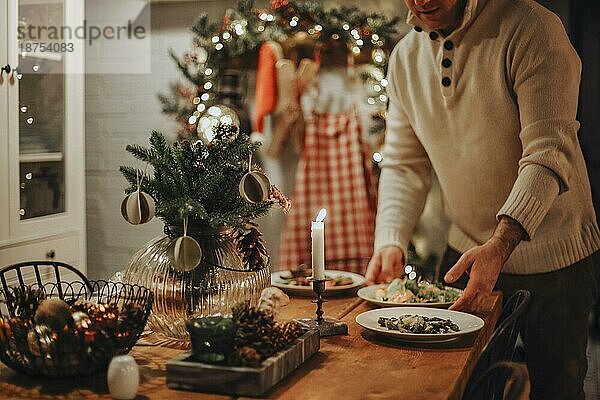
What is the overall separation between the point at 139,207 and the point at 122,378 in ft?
A: 1.38

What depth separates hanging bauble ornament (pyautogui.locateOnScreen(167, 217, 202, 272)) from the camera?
151 centimetres

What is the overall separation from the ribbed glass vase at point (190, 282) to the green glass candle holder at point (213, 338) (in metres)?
0.27

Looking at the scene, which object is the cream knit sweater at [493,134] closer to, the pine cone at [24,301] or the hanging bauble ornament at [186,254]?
the hanging bauble ornament at [186,254]

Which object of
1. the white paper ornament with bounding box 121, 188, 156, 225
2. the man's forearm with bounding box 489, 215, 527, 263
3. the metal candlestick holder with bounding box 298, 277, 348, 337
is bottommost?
the metal candlestick holder with bounding box 298, 277, 348, 337

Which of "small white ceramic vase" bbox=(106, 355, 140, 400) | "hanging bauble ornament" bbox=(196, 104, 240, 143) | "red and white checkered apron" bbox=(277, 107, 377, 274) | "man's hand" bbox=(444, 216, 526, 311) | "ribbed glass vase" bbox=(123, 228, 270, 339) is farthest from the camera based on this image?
"red and white checkered apron" bbox=(277, 107, 377, 274)

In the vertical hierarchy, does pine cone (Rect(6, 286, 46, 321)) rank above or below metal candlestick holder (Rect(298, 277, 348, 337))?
above

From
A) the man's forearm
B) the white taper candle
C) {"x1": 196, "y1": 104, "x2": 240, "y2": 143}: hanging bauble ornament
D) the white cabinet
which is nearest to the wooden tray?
the white taper candle

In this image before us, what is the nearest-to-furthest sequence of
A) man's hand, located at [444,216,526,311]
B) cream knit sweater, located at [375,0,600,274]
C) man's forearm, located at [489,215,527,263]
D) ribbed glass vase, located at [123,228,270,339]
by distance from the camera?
ribbed glass vase, located at [123,228,270,339] < man's hand, located at [444,216,526,311] < man's forearm, located at [489,215,527,263] < cream knit sweater, located at [375,0,600,274]

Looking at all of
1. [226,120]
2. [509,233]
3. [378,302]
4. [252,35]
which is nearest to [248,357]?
[226,120]

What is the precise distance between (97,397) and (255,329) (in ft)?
0.95

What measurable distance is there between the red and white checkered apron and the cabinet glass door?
1.13 meters

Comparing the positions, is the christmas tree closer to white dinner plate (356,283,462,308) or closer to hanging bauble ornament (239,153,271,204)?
hanging bauble ornament (239,153,271,204)

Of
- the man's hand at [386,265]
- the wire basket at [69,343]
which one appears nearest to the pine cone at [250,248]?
the wire basket at [69,343]

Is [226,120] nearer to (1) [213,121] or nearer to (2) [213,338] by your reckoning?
(1) [213,121]
